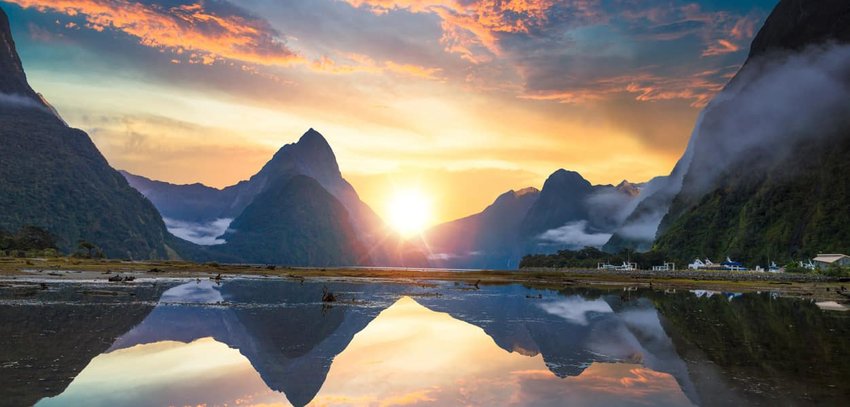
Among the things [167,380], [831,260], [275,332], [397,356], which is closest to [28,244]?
[275,332]

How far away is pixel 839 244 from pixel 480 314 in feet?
572

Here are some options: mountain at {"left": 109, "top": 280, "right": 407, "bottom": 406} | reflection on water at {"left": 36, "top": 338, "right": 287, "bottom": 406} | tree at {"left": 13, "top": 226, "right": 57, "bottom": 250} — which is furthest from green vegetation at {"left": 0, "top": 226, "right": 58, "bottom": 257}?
reflection on water at {"left": 36, "top": 338, "right": 287, "bottom": 406}

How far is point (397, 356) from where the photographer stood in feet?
98.8

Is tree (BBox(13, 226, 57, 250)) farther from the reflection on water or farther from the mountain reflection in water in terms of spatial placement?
the reflection on water

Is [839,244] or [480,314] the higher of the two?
[839,244]

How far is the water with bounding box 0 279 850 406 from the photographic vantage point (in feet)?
67.1

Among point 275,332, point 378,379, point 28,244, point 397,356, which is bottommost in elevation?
point 275,332

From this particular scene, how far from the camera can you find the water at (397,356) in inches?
805

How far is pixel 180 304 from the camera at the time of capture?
52.3m

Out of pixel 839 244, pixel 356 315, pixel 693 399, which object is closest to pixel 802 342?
pixel 693 399

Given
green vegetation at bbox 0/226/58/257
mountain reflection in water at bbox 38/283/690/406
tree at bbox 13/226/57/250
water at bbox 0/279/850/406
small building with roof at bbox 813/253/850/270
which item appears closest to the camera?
mountain reflection in water at bbox 38/283/690/406

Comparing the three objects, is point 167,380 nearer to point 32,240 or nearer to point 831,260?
point 831,260

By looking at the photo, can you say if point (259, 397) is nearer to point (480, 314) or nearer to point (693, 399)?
point (693, 399)

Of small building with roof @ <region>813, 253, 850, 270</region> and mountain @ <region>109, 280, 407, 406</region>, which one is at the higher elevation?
small building with roof @ <region>813, 253, 850, 270</region>
